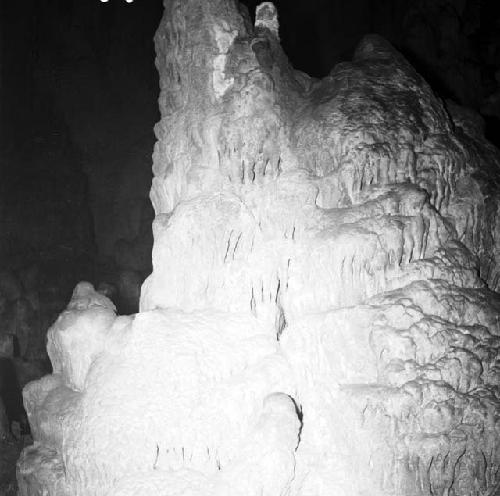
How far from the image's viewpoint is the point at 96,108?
13453 millimetres

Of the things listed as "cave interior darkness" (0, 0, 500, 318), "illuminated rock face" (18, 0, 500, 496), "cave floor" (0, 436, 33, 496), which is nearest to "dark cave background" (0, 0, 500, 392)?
"cave interior darkness" (0, 0, 500, 318)

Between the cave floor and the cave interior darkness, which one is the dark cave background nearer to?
the cave interior darkness

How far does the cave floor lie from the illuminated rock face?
5.67 meters

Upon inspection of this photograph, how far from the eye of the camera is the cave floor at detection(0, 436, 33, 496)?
26.9 ft

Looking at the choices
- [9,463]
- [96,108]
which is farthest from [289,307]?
[96,108]

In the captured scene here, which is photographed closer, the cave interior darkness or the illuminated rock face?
the illuminated rock face

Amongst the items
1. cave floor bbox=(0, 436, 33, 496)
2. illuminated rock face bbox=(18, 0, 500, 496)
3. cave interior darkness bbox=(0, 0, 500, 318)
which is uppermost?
cave interior darkness bbox=(0, 0, 500, 318)

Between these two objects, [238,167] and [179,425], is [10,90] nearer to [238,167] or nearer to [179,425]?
[238,167]

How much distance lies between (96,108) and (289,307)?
39.8ft

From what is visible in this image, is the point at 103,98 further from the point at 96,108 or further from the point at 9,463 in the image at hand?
the point at 9,463

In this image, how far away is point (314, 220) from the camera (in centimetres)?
344

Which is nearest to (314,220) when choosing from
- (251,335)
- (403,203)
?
(403,203)

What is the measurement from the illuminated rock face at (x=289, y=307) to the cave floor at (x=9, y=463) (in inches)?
223

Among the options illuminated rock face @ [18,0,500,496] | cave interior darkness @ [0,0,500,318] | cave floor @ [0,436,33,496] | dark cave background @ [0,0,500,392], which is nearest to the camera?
illuminated rock face @ [18,0,500,496]
